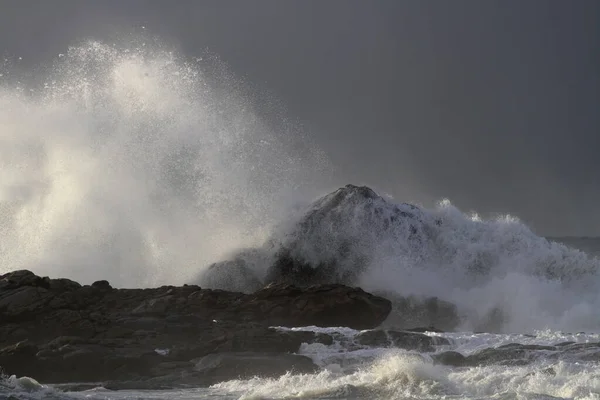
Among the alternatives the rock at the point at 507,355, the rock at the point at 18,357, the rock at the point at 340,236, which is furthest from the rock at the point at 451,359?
the rock at the point at 340,236

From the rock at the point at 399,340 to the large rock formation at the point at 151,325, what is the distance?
3.47 ft

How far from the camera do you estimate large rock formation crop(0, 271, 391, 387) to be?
17438 millimetres

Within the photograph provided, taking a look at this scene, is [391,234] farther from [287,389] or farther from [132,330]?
[287,389]

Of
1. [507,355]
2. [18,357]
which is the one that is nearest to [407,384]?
[507,355]

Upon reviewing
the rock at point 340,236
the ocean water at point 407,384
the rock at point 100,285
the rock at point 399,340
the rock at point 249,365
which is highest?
the rock at point 340,236

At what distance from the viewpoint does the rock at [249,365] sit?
16594 millimetres

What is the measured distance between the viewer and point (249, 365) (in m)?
16.9

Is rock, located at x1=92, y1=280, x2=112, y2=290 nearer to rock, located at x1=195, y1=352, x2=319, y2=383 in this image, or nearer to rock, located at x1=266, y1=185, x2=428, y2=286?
rock, located at x1=195, y1=352, x2=319, y2=383

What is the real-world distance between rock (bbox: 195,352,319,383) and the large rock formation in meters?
0.05

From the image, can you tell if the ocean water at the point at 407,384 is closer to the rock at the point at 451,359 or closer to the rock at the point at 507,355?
the rock at the point at 507,355

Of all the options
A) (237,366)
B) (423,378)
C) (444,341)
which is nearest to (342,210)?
(444,341)

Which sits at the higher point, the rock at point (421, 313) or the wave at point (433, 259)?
the wave at point (433, 259)

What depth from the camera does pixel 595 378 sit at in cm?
1353

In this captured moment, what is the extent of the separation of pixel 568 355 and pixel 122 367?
982cm
